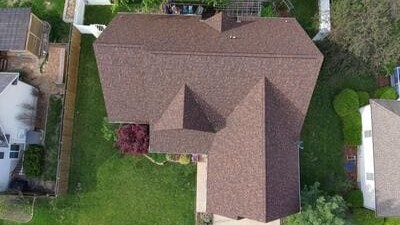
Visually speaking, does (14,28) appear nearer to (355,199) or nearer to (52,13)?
(52,13)

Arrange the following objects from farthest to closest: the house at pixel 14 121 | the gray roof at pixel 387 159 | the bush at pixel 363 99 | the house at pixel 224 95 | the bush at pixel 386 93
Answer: the bush at pixel 363 99
the bush at pixel 386 93
the house at pixel 14 121
the gray roof at pixel 387 159
the house at pixel 224 95

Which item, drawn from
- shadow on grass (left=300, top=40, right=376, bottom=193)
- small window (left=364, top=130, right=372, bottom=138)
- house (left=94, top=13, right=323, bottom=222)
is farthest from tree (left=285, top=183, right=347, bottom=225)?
small window (left=364, top=130, right=372, bottom=138)

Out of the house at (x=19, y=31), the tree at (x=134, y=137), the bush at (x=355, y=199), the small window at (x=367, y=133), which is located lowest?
the bush at (x=355, y=199)

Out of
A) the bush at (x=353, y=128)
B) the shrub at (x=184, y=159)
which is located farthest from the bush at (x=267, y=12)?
the shrub at (x=184, y=159)

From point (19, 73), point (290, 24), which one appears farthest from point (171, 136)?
point (19, 73)

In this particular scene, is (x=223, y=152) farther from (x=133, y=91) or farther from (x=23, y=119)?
(x=23, y=119)

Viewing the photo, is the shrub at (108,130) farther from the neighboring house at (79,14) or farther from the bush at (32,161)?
the neighboring house at (79,14)

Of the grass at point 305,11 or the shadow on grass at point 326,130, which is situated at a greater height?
the grass at point 305,11
